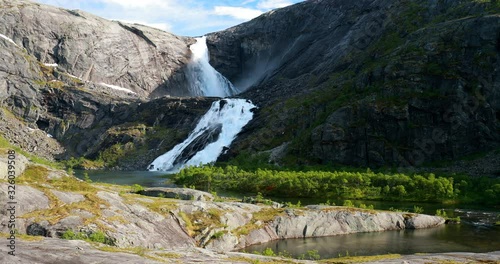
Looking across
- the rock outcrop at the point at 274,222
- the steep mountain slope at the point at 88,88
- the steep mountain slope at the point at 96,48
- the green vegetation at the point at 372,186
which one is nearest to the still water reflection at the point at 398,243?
the rock outcrop at the point at 274,222

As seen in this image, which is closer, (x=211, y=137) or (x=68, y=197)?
(x=68, y=197)

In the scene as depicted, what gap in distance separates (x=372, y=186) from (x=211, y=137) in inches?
2475

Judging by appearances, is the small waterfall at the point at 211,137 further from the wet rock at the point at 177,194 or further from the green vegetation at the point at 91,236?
the green vegetation at the point at 91,236

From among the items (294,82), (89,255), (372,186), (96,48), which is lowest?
(89,255)

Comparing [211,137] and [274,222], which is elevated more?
[211,137]

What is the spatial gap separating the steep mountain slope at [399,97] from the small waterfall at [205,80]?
1962 inches

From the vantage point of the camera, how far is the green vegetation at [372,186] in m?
63.4

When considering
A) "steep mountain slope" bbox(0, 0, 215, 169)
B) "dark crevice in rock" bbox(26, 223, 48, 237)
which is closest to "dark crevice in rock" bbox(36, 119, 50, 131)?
"steep mountain slope" bbox(0, 0, 215, 169)

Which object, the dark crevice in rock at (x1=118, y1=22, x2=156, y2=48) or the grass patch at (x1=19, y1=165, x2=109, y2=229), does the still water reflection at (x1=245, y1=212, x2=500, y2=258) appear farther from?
the dark crevice in rock at (x1=118, y1=22, x2=156, y2=48)

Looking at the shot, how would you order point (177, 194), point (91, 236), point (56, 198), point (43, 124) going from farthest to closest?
point (43, 124)
point (177, 194)
point (56, 198)
point (91, 236)

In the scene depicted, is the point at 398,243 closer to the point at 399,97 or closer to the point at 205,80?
the point at 399,97

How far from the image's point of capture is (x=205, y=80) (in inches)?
7549

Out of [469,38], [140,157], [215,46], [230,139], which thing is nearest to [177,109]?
[140,157]

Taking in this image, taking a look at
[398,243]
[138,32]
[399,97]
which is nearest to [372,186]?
A: [398,243]
